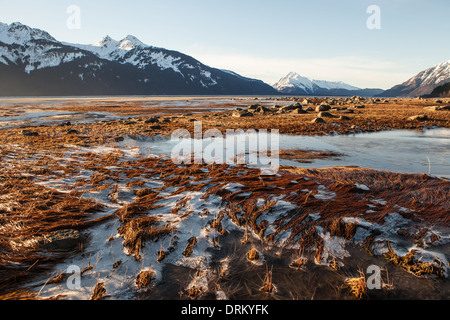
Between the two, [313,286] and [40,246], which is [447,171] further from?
[40,246]

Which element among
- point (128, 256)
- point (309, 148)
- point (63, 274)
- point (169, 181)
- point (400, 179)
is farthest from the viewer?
point (309, 148)

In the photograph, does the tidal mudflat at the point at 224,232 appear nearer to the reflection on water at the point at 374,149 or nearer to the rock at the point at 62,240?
the rock at the point at 62,240

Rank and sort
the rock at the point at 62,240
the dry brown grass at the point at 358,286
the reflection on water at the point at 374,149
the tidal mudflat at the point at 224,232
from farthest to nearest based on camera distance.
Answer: the reflection on water at the point at 374,149
the rock at the point at 62,240
the tidal mudflat at the point at 224,232
the dry brown grass at the point at 358,286

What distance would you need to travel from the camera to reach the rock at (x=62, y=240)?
4.50 meters

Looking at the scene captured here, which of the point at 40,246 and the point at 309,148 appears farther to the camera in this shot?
the point at 309,148

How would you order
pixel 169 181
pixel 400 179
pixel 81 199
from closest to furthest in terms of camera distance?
pixel 81 199, pixel 400 179, pixel 169 181

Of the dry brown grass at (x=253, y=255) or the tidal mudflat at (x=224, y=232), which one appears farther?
the dry brown grass at (x=253, y=255)

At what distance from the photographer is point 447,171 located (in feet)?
27.8

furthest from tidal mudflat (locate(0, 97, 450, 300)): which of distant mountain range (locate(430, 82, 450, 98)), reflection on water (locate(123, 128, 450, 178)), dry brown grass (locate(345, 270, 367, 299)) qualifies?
distant mountain range (locate(430, 82, 450, 98))

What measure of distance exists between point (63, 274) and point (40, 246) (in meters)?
1.16

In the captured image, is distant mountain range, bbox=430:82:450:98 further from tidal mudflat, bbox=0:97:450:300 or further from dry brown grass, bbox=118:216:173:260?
dry brown grass, bbox=118:216:173:260

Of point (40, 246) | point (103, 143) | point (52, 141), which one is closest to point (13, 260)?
point (40, 246)

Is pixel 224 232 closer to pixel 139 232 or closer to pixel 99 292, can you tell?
pixel 139 232

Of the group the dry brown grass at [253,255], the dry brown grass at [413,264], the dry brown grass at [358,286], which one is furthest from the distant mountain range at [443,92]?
the dry brown grass at [253,255]
